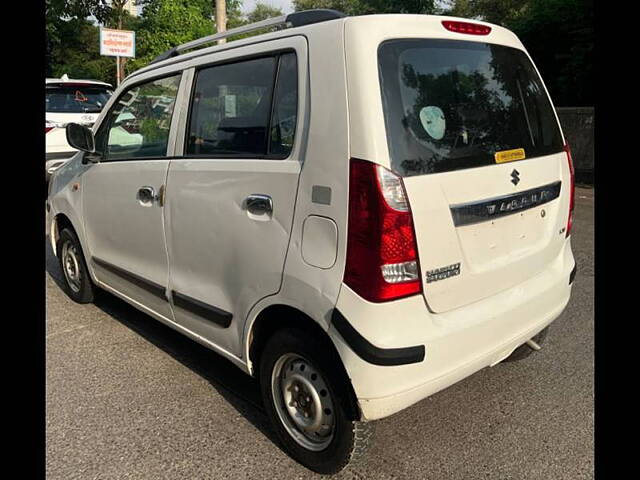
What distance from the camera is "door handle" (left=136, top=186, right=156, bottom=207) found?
3124 mm

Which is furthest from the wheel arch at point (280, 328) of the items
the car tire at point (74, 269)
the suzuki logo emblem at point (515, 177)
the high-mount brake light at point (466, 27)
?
the car tire at point (74, 269)

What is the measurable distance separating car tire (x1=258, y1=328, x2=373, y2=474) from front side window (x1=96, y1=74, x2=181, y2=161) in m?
1.45

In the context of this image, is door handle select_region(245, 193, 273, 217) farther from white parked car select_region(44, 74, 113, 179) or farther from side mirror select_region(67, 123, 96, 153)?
white parked car select_region(44, 74, 113, 179)

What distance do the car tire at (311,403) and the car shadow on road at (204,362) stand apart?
232 mm

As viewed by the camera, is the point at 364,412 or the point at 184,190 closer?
the point at 364,412

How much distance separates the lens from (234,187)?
254cm

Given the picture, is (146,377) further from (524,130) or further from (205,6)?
(205,6)

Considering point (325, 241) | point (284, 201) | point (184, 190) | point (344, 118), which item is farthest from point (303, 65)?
point (184, 190)

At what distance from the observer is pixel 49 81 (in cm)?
929

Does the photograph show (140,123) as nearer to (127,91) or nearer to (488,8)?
(127,91)

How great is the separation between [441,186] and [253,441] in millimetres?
1561

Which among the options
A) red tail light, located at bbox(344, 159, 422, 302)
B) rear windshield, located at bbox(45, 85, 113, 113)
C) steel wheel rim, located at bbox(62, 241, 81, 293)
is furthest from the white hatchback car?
rear windshield, located at bbox(45, 85, 113, 113)

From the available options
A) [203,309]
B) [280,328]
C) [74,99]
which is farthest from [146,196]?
[74,99]

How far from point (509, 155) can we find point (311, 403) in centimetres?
142
